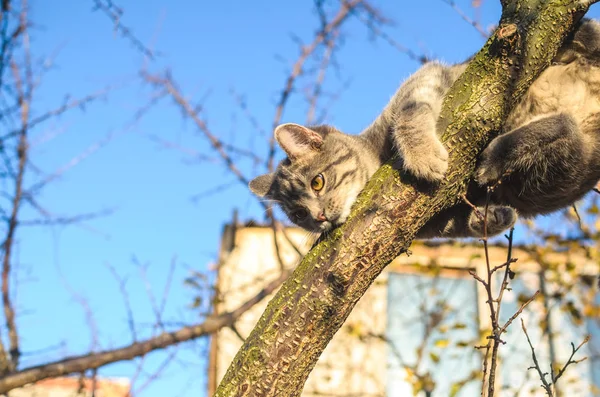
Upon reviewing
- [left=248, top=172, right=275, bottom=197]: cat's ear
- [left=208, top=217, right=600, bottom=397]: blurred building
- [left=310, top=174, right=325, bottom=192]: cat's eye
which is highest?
[left=208, top=217, right=600, bottom=397]: blurred building

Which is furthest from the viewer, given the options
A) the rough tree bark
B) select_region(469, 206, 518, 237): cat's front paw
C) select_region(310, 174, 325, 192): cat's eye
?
select_region(310, 174, 325, 192): cat's eye

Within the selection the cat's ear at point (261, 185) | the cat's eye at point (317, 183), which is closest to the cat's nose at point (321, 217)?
the cat's eye at point (317, 183)

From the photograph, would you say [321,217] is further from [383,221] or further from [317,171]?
[383,221]

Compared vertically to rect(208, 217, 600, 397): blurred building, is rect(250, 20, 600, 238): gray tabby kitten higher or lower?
lower

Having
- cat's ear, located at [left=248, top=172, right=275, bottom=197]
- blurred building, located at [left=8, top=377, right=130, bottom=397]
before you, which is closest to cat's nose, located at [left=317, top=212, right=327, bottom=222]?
cat's ear, located at [left=248, top=172, right=275, bottom=197]

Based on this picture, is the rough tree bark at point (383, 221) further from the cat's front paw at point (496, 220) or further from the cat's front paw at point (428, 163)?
the cat's front paw at point (496, 220)

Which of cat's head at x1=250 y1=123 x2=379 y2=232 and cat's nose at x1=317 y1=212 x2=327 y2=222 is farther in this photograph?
cat's head at x1=250 y1=123 x2=379 y2=232

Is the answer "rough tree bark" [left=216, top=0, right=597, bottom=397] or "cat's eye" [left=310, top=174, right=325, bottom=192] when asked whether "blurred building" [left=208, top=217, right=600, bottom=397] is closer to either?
"cat's eye" [left=310, top=174, right=325, bottom=192]

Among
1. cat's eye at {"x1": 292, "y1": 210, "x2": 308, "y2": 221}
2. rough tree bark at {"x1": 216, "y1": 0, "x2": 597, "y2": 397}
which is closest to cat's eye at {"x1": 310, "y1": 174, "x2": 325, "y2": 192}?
cat's eye at {"x1": 292, "y1": 210, "x2": 308, "y2": 221}

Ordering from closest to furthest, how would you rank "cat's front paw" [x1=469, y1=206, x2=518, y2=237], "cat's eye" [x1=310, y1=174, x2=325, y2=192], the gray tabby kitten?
1. the gray tabby kitten
2. "cat's front paw" [x1=469, y1=206, x2=518, y2=237]
3. "cat's eye" [x1=310, y1=174, x2=325, y2=192]

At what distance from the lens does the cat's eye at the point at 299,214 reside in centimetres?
324

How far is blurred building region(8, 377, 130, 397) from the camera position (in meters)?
4.36

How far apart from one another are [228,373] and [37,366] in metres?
2.65

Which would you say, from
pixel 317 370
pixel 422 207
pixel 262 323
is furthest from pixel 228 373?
pixel 317 370
